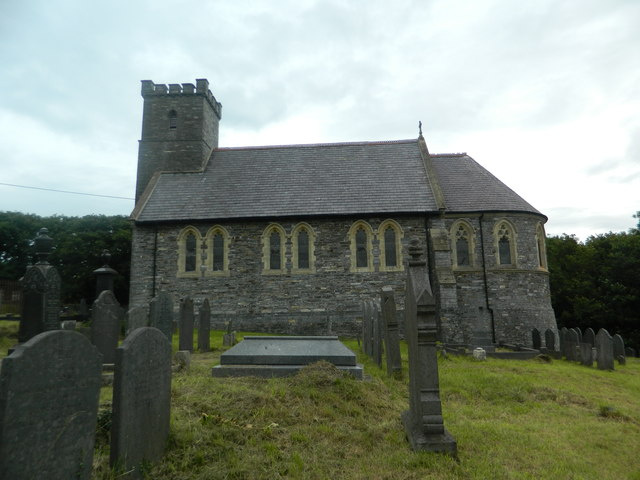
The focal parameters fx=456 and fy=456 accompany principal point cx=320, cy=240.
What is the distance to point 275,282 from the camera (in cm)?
2006

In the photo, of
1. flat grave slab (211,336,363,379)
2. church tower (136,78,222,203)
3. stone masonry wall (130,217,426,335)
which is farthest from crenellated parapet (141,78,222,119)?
flat grave slab (211,336,363,379)

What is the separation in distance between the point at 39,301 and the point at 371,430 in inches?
280

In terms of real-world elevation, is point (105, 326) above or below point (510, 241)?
below

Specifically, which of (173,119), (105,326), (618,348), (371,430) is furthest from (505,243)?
(173,119)

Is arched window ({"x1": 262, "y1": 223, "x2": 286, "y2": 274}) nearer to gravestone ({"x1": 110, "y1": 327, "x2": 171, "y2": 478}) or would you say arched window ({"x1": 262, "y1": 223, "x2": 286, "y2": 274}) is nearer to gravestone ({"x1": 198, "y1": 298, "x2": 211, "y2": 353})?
gravestone ({"x1": 198, "y1": 298, "x2": 211, "y2": 353})

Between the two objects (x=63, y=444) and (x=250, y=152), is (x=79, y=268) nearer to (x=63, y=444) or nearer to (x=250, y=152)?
(x=250, y=152)

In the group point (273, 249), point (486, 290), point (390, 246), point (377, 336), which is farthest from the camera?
point (273, 249)

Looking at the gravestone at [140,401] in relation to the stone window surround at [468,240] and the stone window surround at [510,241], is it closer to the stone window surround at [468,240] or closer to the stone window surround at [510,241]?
the stone window surround at [468,240]

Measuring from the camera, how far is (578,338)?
1644cm

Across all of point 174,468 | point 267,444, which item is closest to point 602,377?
point 267,444

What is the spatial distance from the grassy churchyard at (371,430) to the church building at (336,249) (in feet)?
35.0

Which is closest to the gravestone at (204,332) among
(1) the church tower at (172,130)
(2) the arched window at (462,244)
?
(2) the arched window at (462,244)

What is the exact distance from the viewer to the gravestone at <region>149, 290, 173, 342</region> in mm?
11336

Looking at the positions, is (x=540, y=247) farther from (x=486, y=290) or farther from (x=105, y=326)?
(x=105, y=326)
